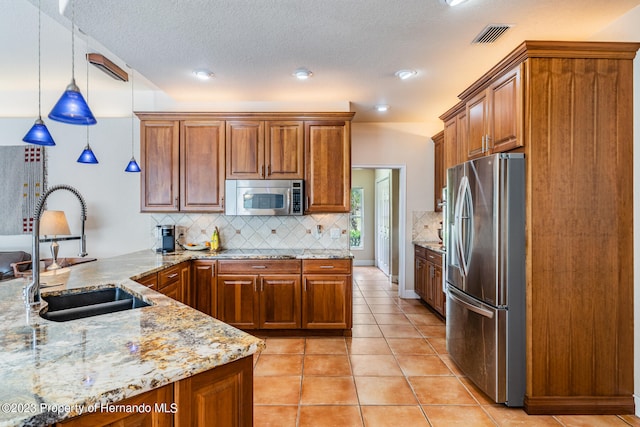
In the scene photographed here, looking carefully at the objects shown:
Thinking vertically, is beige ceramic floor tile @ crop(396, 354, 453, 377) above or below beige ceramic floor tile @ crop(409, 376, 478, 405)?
above

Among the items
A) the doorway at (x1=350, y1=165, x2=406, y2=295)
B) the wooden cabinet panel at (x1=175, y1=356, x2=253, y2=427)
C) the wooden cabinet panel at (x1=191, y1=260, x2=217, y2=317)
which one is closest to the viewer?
the wooden cabinet panel at (x1=175, y1=356, x2=253, y2=427)

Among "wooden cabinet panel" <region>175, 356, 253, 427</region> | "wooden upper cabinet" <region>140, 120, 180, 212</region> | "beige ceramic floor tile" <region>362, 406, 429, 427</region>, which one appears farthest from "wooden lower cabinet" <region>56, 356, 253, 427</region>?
"wooden upper cabinet" <region>140, 120, 180, 212</region>

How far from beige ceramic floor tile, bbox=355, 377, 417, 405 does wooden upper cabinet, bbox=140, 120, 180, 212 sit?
271cm

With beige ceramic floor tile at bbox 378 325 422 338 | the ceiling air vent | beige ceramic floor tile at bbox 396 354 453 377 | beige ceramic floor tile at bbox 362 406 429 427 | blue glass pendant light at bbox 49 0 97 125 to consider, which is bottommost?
beige ceramic floor tile at bbox 362 406 429 427

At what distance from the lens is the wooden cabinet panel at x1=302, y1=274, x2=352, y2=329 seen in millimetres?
3488

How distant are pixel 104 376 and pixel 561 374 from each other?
103 inches

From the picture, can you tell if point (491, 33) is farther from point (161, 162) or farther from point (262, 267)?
point (161, 162)

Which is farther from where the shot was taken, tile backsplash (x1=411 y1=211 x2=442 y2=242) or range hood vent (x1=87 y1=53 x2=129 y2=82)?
tile backsplash (x1=411 y1=211 x2=442 y2=242)

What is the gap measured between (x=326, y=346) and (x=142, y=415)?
2552 mm

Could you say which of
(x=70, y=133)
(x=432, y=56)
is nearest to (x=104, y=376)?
(x=432, y=56)

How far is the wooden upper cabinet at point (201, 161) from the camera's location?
3.77 meters

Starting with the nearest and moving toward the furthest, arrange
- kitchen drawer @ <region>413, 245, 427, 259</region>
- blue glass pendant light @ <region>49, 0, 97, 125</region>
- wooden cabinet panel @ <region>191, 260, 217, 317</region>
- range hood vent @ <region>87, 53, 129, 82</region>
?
blue glass pendant light @ <region>49, 0, 97, 125</region> → range hood vent @ <region>87, 53, 129, 82</region> → wooden cabinet panel @ <region>191, 260, 217, 317</region> → kitchen drawer @ <region>413, 245, 427, 259</region>

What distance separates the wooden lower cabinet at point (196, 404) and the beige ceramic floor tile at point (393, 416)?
124 centimetres

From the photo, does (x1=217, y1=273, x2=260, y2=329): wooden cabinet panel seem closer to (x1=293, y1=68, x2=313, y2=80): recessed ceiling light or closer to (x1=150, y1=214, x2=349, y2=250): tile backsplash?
(x1=150, y1=214, x2=349, y2=250): tile backsplash
